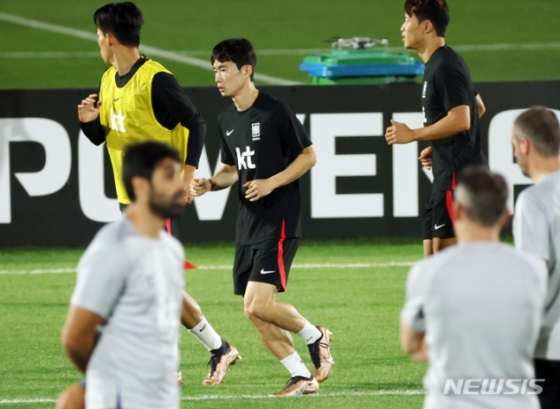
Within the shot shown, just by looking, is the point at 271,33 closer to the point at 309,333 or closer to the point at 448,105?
the point at 448,105

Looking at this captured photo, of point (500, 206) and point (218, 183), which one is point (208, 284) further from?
point (500, 206)

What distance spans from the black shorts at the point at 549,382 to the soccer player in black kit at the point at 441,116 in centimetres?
253

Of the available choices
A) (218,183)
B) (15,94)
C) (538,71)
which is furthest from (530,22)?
(218,183)

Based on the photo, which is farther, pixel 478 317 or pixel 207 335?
pixel 207 335

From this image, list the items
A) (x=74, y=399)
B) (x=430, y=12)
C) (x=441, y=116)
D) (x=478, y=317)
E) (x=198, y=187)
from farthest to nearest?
(x=430, y=12)
(x=441, y=116)
(x=198, y=187)
(x=74, y=399)
(x=478, y=317)

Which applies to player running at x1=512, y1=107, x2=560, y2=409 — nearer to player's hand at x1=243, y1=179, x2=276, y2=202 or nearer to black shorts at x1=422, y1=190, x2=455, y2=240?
player's hand at x1=243, y1=179, x2=276, y2=202

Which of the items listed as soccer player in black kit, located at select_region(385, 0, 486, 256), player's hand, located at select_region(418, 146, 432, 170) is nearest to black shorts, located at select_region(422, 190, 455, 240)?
soccer player in black kit, located at select_region(385, 0, 486, 256)

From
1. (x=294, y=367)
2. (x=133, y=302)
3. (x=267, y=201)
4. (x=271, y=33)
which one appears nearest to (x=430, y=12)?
(x=267, y=201)

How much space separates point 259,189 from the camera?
6.71m

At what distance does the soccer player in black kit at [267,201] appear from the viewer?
22.4 feet

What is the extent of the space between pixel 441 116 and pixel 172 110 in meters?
1.64

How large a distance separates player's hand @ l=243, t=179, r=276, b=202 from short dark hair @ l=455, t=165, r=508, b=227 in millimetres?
3053

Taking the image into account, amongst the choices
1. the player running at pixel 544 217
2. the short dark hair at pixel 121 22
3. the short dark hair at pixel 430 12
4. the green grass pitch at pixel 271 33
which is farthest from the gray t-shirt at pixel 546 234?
the green grass pitch at pixel 271 33

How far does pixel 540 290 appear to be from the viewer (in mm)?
3652
